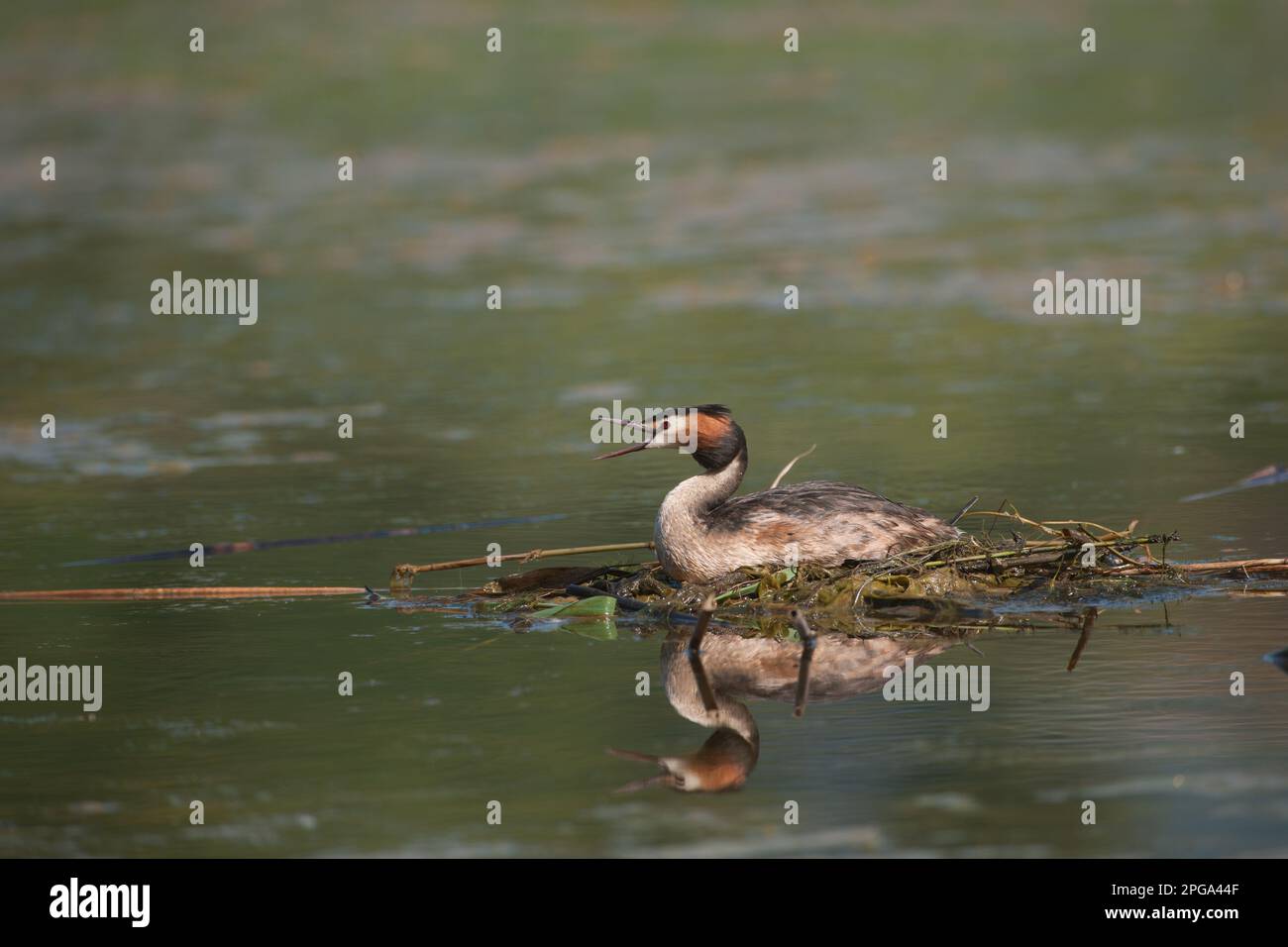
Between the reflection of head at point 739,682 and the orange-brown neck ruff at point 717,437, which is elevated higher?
the orange-brown neck ruff at point 717,437

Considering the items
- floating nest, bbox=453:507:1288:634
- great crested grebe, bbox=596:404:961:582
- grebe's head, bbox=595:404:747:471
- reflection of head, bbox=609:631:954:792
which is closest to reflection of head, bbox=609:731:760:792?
reflection of head, bbox=609:631:954:792

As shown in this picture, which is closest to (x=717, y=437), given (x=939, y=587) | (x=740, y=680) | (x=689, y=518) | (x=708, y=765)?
(x=689, y=518)

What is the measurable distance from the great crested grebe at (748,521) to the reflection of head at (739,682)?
638 millimetres

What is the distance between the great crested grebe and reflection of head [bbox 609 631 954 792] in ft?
2.09

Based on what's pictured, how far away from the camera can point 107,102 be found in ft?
116

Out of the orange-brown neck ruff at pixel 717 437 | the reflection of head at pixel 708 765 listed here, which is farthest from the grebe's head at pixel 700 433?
the reflection of head at pixel 708 765

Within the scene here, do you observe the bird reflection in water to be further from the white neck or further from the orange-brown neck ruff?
the orange-brown neck ruff

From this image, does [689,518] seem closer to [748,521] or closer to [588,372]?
[748,521]

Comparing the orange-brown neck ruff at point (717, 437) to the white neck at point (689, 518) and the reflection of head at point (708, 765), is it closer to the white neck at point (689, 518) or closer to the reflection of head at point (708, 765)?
the white neck at point (689, 518)

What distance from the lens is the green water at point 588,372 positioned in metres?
7.99

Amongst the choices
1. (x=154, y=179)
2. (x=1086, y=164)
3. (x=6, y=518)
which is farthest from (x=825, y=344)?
(x=154, y=179)

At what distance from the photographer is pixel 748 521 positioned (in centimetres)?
1070

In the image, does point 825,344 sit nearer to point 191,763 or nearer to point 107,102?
point 191,763

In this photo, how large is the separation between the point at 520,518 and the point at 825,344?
6.95m
